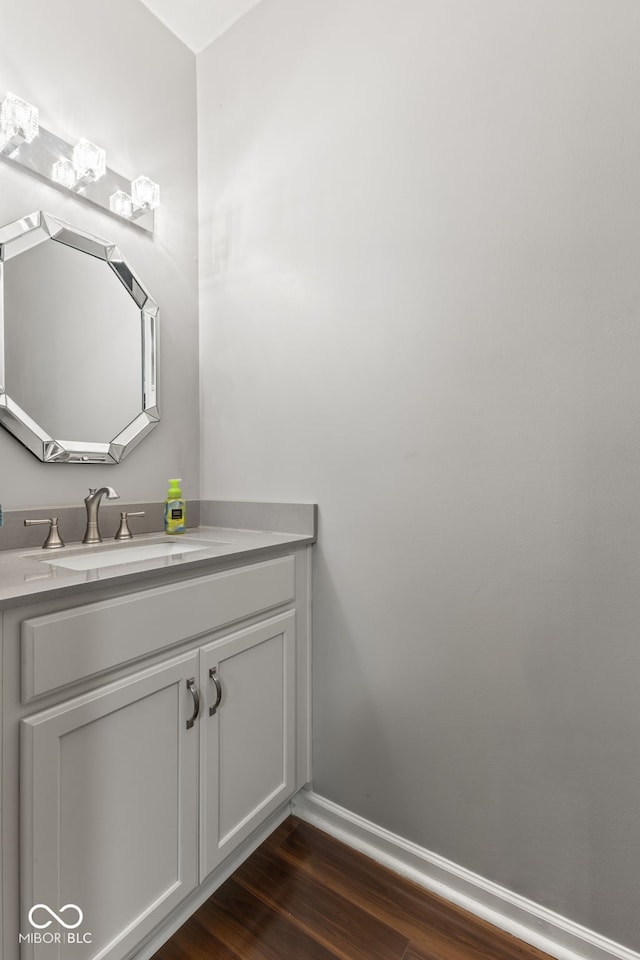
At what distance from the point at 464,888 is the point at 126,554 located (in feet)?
4.10

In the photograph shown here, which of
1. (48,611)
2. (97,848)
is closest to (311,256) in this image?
(48,611)

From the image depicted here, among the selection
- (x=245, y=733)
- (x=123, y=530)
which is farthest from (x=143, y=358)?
(x=245, y=733)

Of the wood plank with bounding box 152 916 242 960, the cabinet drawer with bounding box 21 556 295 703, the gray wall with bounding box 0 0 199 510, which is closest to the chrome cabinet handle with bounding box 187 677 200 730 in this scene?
the cabinet drawer with bounding box 21 556 295 703

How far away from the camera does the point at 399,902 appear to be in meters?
1.20

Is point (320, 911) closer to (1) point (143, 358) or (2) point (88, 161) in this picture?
(1) point (143, 358)

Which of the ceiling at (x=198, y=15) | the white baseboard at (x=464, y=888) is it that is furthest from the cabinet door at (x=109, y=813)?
the ceiling at (x=198, y=15)

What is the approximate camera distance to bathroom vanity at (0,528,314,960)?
31.4 inches

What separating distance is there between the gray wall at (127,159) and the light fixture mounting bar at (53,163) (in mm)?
24

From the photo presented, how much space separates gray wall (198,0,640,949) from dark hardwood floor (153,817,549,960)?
123mm

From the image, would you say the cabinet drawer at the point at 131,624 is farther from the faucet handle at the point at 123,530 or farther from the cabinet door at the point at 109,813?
the faucet handle at the point at 123,530

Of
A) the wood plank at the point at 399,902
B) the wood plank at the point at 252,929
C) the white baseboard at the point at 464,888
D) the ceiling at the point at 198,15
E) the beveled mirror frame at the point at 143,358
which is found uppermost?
the ceiling at the point at 198,15

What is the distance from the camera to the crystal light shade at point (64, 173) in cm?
136

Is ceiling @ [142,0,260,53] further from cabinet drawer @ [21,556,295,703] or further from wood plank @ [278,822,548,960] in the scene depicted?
wood plank @ [278,822,548,960]

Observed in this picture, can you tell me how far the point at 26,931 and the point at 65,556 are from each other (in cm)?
76
